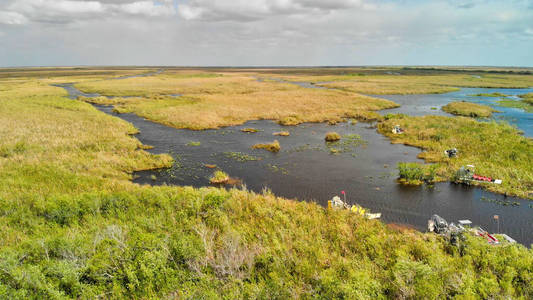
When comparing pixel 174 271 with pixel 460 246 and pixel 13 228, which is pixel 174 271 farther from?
pixel 460 246

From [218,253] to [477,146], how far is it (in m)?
28.3

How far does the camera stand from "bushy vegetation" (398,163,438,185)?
66.7 ft

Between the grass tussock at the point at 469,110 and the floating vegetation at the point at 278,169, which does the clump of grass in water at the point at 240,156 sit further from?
the grass tussock at the point at 469,110

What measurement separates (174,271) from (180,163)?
17.0 meters

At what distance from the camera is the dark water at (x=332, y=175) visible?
53.7 ft

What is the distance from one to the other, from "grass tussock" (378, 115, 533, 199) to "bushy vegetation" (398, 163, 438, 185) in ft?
4.33

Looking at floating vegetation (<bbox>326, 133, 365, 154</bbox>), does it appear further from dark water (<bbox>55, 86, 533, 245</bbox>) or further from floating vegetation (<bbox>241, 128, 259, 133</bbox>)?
floating vegetation (<bbox>241, 128, 259, 133</bbox>)

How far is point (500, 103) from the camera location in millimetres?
59438

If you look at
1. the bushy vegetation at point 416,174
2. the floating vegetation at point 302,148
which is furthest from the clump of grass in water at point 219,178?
the bushy vegetation at point 416,174

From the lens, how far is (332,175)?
72.8 ft

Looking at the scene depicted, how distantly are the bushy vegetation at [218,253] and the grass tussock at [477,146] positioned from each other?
12.4 metres

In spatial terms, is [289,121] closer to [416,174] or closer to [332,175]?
[332,175]

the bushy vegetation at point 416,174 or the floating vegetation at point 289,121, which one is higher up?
the floating vegetation at point 289,121

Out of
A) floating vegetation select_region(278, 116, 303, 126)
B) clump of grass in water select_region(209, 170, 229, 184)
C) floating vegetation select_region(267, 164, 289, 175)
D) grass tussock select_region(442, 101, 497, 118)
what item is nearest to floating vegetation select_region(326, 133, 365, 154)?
floating vegetation select_region(267, 164, 289, 175)
